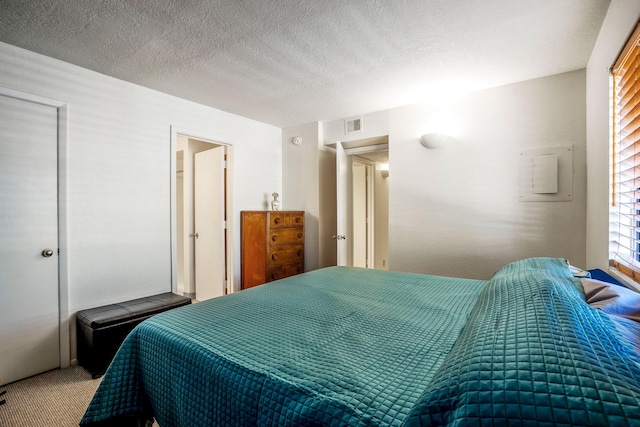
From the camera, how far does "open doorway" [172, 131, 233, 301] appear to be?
3.64 metres

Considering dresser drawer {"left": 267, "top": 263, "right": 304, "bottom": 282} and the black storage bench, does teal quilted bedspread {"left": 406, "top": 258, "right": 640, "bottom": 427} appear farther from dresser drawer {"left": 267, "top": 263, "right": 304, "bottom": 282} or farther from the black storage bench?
dresser drawer {"left": 267, "top": 263, "right": 304, "bottom": 282}

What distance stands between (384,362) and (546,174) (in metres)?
2.54

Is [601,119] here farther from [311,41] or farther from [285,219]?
[285,219]

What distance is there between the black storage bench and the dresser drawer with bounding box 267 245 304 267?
48.5 inches

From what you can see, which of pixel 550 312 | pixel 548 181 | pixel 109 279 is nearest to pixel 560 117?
pixel 548 181

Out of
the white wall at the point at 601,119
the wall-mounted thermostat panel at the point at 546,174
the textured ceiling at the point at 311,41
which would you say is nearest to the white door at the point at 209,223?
the textured ceiling at the point at 311,41

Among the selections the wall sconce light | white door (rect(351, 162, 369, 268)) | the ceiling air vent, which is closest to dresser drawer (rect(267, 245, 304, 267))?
white door (rect(351, 162, 369, 268))

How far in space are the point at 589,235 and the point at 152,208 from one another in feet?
12.7

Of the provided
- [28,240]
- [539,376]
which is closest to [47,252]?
[28,240]

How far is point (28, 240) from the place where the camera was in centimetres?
216

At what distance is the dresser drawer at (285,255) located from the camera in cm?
343

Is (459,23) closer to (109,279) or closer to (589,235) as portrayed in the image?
(589,235)

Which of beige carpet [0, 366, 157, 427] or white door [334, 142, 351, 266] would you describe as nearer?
beige carpet [0, 366, 157, 427]

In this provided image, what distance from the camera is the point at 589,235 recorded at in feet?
7.46
